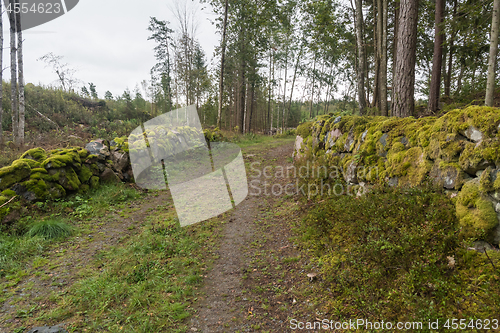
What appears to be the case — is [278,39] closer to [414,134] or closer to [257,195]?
[257,195]

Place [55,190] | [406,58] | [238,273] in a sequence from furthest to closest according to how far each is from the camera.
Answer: [55,190]
[406,58]
[238,273]

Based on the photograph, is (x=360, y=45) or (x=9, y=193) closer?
(x=9, y=193)

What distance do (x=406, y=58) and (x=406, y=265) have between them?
17.3 ft

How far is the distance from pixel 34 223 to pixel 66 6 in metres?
9.86

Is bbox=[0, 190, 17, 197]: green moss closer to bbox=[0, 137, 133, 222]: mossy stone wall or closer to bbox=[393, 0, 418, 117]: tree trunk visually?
bbox=[0, 137, 133, 222]: mossy stone wall

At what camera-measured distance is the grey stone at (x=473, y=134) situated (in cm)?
292

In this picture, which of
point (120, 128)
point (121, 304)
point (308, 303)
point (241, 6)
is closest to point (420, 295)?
point (308, 303)

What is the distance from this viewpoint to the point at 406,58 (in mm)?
5844

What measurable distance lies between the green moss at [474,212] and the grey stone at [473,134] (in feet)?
1.85

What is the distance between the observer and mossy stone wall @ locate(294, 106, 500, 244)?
2.62 metres

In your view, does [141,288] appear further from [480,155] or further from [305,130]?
[305,130]

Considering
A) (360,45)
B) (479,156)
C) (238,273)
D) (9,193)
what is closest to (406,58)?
(360,45)

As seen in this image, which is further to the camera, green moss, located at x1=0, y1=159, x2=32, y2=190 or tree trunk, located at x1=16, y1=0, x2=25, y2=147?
tree trunk, located at x1=16, y1=0, x2=25, y2=147

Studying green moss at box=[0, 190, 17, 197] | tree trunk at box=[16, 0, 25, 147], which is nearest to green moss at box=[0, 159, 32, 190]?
green moss at box=[0, 190, 17, 197]
